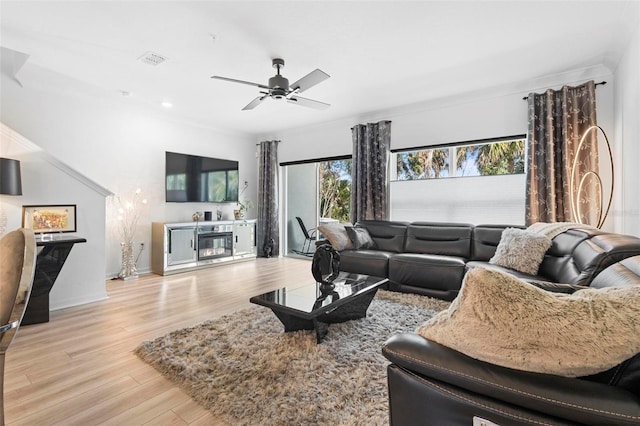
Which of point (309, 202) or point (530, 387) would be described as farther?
point (309, 202)

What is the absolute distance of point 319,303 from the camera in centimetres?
214

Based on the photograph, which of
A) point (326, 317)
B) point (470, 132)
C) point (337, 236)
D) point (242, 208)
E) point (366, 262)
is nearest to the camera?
point (326, 317)

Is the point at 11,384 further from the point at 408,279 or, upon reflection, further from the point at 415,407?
the point at 408,279

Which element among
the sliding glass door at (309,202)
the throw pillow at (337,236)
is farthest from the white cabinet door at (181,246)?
the throw pillow at (337,236)

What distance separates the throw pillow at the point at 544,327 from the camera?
73cm

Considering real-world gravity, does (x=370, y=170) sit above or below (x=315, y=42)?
below

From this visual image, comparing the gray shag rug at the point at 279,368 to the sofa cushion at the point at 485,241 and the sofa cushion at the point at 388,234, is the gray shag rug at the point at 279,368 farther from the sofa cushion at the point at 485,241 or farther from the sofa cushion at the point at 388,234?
the sofa cushion at the point at 388,234

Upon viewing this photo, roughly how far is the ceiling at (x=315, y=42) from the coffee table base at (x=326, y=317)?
226 cm

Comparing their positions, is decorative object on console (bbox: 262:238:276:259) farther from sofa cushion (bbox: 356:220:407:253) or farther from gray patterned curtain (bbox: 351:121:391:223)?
sofa cushion (bbox: 356:220:407:253)

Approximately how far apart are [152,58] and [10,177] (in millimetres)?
1674

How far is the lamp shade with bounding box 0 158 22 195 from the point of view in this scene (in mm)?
2566

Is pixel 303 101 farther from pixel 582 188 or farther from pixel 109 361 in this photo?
pixel 582 188

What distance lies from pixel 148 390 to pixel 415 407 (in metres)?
1.56

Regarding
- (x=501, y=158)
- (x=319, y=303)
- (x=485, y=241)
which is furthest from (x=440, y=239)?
(x=319, y=303)
